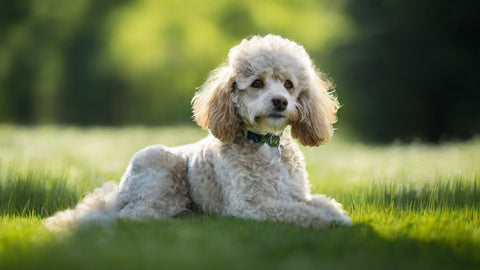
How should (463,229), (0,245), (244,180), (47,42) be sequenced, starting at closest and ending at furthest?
(0,245) < (463,229) < (244,180) < (47,42)

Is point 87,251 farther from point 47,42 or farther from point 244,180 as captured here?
point 47,42

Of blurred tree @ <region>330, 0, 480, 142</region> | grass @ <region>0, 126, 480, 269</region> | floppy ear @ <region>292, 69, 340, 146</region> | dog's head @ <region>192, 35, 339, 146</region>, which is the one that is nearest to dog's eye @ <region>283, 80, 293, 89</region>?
dog's head @ <region>192, 35, 339, 146</region>

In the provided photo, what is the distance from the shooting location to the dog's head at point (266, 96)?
5.05 metres

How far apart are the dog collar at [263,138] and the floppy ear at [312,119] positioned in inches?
11.1

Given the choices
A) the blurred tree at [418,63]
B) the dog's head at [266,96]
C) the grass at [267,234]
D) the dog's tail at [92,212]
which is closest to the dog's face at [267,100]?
the dog's head at [266,96]

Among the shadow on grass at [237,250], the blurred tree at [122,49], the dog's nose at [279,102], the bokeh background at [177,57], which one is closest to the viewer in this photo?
the shadow on grass at [237,250]

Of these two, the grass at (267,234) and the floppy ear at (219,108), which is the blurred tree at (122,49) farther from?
the floppy ear at (219,108)

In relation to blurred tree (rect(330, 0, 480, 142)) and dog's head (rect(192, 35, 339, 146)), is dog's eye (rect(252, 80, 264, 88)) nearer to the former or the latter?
dog's head (rect(192, 35, 339, 146))

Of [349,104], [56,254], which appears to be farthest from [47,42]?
[56,254]

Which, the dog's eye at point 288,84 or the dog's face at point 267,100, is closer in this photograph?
the dog's face at point 267,100

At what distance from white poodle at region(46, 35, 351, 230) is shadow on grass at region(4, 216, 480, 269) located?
571mm

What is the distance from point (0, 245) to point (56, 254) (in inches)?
28.3

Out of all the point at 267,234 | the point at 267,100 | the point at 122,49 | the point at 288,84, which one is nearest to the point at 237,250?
the point at 267,234

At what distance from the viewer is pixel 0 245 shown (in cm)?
396
